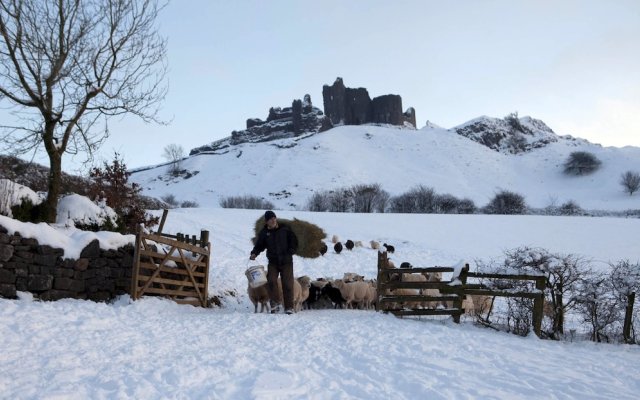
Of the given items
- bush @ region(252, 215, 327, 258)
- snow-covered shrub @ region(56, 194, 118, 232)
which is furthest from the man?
bush @ region(252, 215, 327, 258)

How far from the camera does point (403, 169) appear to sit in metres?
87.3

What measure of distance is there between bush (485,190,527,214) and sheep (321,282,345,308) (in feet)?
180

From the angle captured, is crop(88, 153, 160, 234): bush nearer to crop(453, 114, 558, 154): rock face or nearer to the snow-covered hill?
the snow-covered hill

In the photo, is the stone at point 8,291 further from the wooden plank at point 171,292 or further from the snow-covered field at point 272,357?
the wooden plank at point 171,292

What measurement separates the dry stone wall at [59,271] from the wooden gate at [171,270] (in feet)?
1.57

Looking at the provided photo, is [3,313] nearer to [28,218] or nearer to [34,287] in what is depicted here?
[34,287]

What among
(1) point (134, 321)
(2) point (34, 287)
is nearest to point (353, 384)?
(1) point (134, 321)

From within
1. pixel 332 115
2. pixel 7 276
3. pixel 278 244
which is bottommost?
pixel 7 276

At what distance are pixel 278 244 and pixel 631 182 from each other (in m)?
87.6

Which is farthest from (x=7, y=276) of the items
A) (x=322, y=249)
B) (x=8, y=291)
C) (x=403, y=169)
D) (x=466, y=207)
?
(x=403, y=169)

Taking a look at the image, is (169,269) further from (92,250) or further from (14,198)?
(14,198)

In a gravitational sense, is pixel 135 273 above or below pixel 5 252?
below

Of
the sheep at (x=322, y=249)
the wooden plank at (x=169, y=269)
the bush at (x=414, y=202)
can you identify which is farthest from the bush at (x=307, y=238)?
the bush at (x=414, y=202)

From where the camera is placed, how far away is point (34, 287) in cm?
896
